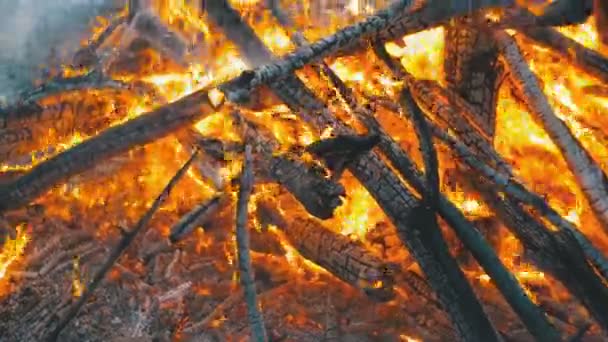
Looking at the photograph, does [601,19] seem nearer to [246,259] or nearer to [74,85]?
[246,259]

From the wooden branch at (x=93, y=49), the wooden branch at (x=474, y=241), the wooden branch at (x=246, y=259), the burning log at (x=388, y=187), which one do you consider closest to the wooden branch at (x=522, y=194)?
the wooden branch at (x=474, y=241)

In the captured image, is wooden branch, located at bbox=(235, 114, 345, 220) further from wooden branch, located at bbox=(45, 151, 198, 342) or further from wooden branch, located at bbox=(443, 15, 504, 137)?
wooden branch, located at bbox=(443, 15, 504, 137)

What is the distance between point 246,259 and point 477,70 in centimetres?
167

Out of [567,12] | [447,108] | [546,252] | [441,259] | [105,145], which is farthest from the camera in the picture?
[447,108]

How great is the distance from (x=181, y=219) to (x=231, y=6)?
1231 millimetres

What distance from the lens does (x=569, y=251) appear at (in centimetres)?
299

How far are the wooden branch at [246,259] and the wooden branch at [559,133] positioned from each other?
1.45 metres

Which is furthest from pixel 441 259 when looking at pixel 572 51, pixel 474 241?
pixel 572 51

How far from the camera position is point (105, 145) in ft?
11.1

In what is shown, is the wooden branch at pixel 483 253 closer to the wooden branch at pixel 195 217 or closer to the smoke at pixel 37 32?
the wooden branch at pixel 195 217

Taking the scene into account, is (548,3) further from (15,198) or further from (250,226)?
(15,198)

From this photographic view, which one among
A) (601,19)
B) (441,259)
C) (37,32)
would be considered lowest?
(441,259)

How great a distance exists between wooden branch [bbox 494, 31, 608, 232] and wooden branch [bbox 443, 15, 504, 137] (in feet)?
0.35

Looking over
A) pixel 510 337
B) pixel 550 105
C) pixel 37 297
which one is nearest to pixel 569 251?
pixel 510 337
